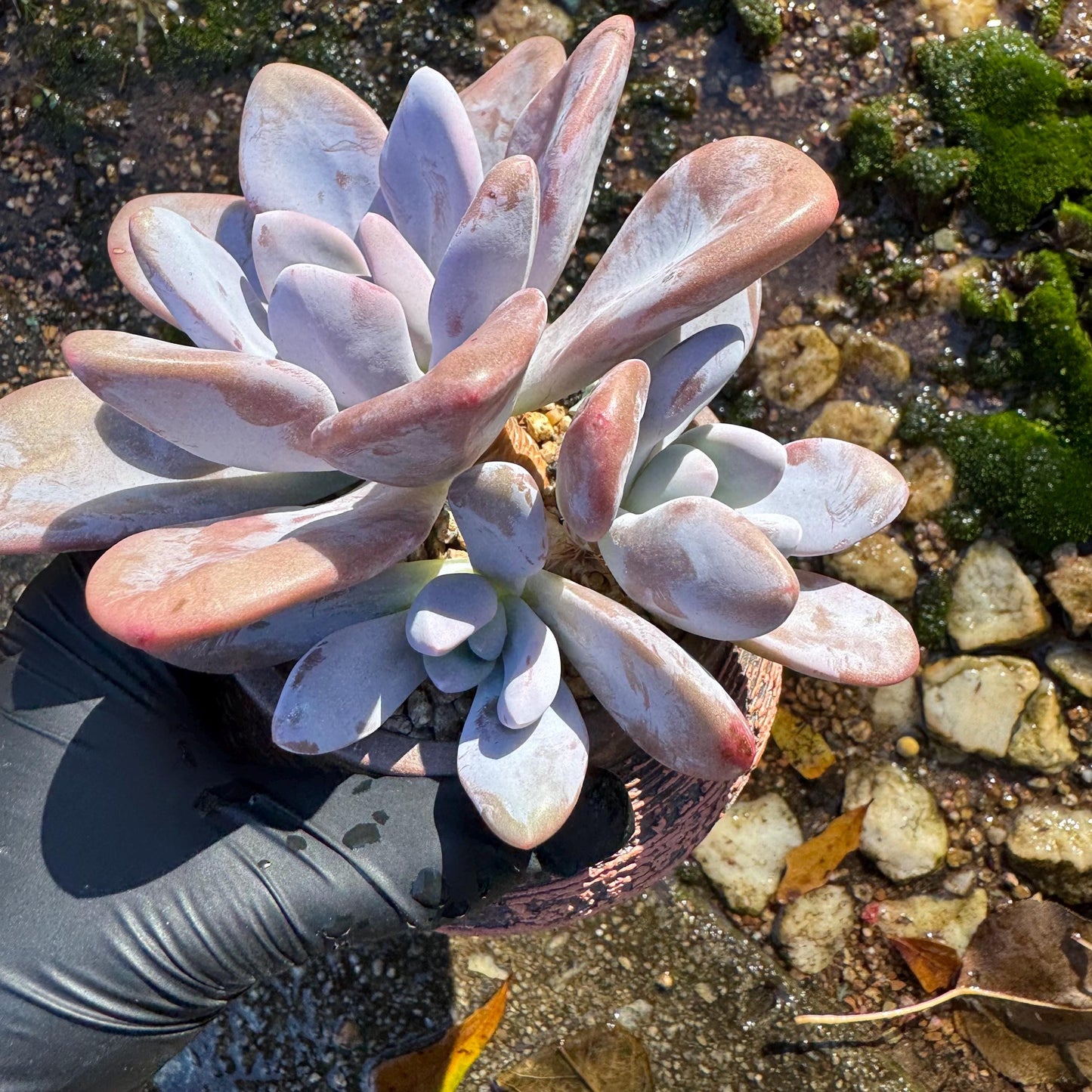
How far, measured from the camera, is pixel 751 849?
1698mm

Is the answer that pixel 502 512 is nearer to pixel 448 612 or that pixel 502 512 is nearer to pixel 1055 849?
pixel 448 612

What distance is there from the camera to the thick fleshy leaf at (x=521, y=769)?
0.79 metres

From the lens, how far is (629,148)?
5.41ft

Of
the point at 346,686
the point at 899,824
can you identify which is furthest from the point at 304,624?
the point at 899,824

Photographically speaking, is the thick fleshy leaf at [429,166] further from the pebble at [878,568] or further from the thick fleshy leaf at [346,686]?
the pebble at [878,568]

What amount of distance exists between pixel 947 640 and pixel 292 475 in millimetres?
1158

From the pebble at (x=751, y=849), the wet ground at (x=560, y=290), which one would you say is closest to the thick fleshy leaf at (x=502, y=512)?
the wet ground at (x=560, y=290)

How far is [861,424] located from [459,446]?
43.7 inches

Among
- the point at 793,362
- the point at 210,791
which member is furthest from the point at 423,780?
the point at 793,362

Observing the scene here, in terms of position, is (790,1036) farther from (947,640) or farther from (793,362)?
(793,362)

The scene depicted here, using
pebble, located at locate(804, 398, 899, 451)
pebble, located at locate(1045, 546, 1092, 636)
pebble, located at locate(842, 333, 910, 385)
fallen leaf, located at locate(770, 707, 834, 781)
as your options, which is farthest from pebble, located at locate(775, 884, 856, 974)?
pebble, located at locate(842, 333, 910, 385)

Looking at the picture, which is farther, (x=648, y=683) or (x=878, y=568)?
(x=878, y=568)

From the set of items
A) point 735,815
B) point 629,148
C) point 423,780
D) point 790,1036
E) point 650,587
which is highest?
point 629,148

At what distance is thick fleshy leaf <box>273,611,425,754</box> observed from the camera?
0.80m
